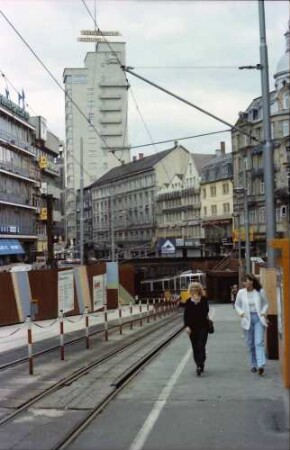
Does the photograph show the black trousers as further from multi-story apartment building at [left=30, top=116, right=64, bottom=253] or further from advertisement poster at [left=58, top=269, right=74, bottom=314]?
multi-story apartment building at [left=30, top=116, right=64, bottom=253]

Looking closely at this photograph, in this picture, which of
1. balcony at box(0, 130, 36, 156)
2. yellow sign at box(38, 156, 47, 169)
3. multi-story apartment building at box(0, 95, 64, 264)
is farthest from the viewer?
yellow sign at box(38, 156, 47, 169)

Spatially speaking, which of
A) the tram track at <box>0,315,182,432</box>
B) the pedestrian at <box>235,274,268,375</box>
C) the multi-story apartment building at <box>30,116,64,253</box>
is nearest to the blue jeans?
the pedestrian at <box>235,274,268,375</box>

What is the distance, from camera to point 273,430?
23.6ft

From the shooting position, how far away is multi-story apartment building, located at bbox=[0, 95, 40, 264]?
2753 inches

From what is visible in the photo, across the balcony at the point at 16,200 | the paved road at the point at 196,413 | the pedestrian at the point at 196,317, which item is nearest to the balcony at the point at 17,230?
the balcony at the point at 16,200

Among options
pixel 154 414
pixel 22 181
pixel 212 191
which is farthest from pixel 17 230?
pixel 154 414

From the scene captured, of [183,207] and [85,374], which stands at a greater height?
[183,207]

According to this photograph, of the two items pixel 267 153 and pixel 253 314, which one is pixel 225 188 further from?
pixel 253 314

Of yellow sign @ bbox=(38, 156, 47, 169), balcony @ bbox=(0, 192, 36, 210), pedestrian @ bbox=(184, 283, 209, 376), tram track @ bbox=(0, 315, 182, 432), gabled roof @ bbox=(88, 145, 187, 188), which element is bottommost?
tram track @ bbox=(0, 315, 182, 432)

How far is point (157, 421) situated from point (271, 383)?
2723 mm

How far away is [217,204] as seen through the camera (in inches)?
3927

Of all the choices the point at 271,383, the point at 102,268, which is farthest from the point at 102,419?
the point at 102,268

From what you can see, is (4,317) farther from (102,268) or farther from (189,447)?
(189,447)

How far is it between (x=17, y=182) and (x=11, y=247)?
8968mm
